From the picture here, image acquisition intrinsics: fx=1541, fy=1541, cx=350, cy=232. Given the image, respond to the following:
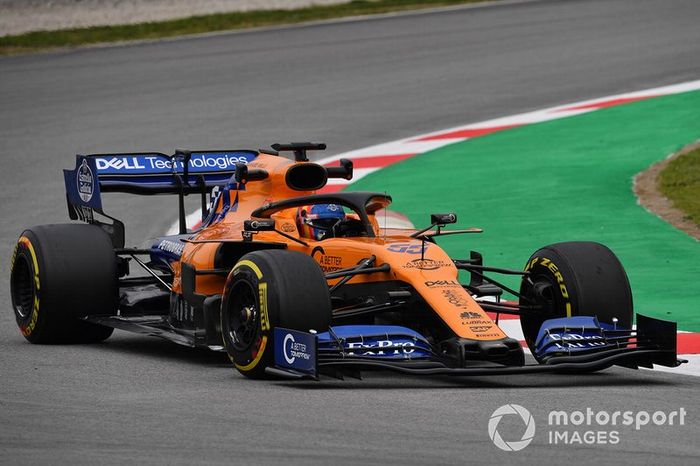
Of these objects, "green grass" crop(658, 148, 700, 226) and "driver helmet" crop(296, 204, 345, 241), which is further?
"green grass" crop(658, 148, 700, 226)

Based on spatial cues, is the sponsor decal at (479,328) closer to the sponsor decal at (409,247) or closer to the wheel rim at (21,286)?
the sponsor decal at (409,247)

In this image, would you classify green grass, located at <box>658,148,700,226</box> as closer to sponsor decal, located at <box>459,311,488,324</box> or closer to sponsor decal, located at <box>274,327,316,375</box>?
sponsor decal, located at <box>459,311,488,324</box>

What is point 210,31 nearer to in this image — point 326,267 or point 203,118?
point 203,118

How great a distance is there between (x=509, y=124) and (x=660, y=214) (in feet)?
18.7

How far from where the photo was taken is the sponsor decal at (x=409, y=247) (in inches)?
382

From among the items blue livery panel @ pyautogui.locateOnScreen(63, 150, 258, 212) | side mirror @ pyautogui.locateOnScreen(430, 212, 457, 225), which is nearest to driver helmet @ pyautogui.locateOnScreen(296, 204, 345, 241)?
side mirror @ pyautogui.locateOnScreen(430, 212, 457, 225)

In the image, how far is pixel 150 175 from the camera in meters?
12.4

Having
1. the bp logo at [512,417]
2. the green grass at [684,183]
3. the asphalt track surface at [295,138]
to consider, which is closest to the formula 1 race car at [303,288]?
the asphalt track surface at [295,138]

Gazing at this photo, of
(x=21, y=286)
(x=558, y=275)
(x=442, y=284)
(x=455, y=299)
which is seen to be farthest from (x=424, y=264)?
(x=21, y=286)

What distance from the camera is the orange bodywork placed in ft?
30.3

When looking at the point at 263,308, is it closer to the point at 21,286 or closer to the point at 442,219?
the point at 442,219

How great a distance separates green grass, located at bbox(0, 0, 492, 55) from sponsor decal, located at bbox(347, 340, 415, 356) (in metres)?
19.8

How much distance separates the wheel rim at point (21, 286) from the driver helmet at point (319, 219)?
2.27 metres

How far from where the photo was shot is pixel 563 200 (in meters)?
16.3
